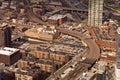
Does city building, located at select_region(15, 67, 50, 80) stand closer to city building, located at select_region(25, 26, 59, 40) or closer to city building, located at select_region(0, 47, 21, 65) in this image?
city building, located at select_region(0, 47, 21, 65)

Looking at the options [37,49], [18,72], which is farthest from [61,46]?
[18,72]

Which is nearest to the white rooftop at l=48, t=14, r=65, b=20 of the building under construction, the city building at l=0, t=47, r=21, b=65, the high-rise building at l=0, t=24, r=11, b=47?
the building under construction

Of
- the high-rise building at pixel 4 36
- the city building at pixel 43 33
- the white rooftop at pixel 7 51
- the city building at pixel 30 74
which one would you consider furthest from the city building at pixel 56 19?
the city building at pixel 30 74

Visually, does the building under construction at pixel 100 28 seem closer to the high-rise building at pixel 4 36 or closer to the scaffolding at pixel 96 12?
the scaffolding at pixel 96 12

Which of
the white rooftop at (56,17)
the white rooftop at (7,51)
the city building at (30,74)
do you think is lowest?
the city building at (30,74)

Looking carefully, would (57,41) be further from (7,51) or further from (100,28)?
(7,51)

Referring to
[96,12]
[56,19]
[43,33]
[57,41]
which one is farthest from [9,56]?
[96,12]

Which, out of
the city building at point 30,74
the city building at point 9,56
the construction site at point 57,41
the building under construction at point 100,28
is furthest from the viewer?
the building under construction at point 100,28

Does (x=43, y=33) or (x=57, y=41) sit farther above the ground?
(x=43, y=33)
